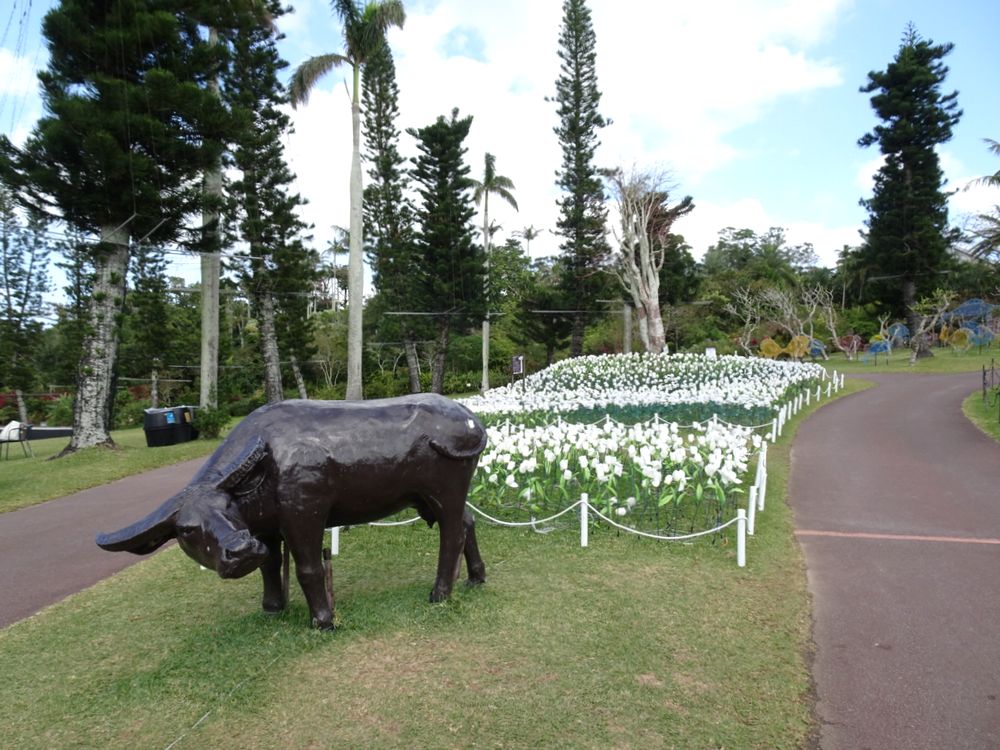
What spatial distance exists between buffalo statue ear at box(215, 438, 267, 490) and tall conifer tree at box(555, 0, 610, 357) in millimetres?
26384

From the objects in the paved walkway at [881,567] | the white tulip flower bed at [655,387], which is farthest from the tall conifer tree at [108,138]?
the white tulip flower bed at [655,387]

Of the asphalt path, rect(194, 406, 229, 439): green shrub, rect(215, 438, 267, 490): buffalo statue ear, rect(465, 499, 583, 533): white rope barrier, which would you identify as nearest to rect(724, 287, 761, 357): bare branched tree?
rect(194, 406, 229, 439): green shrub

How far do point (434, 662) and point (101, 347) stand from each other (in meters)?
12.0

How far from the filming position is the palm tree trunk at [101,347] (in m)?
12.9

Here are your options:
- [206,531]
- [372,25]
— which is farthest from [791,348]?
[206,531]

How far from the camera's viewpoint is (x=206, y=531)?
11.2 ft

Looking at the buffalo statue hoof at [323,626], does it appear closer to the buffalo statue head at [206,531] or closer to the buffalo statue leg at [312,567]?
the buffalo statue leg at [312,567]

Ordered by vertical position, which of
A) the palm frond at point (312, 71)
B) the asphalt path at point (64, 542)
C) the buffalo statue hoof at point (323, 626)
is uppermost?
the palm frond at point (312, 71)

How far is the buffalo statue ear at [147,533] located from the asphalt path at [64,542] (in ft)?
7.59

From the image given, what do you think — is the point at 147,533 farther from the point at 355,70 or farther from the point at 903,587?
the point at 355,70

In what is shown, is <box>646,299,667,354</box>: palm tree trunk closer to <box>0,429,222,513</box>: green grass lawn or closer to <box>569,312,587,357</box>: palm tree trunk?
<box>569,312,587,357</box>: palm tree trunk

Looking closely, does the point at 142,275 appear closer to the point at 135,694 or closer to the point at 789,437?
the point at 789,437

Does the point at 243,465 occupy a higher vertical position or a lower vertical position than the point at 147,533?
higher

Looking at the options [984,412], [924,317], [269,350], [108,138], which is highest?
[108,138]
